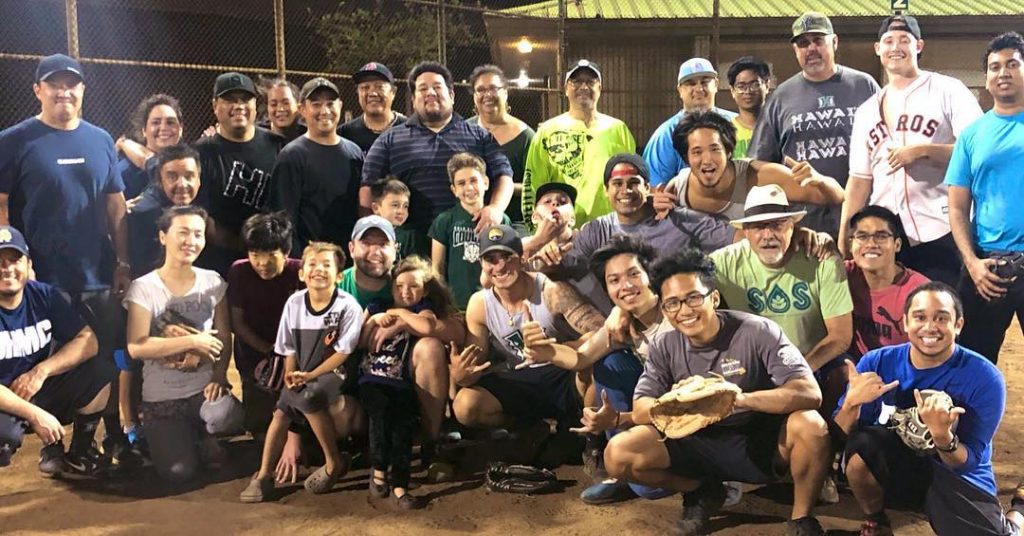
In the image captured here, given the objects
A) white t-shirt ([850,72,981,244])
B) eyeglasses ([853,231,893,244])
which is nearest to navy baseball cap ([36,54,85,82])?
eyeglasses ([853,231,893,244])

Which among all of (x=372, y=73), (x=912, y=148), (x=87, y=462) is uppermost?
(x=372, y=73)

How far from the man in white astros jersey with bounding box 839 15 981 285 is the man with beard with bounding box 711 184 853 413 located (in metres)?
0.45

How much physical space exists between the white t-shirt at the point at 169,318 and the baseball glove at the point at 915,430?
3467 millimetres

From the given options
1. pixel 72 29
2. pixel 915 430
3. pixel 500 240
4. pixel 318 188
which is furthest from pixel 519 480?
pixel 72 29

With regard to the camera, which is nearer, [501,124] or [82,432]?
[82,432]

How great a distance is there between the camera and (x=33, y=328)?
14.6 feet

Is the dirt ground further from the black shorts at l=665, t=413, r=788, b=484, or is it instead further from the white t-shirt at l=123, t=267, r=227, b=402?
the white t-shirt at l=123, t=267, r=227, b=402

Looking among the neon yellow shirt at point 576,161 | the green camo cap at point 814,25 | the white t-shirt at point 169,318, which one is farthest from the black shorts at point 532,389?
the green camo cap at point 814,25

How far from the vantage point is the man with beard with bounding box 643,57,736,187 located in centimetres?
565

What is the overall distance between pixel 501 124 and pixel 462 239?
123 cm

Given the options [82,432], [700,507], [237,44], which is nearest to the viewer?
[700,507]

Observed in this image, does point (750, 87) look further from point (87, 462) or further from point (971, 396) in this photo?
point (87, 462)

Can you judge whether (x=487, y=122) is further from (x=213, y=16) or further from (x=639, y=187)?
(x=213, y=16)

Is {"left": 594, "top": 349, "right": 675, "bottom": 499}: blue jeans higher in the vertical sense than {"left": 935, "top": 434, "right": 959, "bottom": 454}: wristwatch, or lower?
higher
